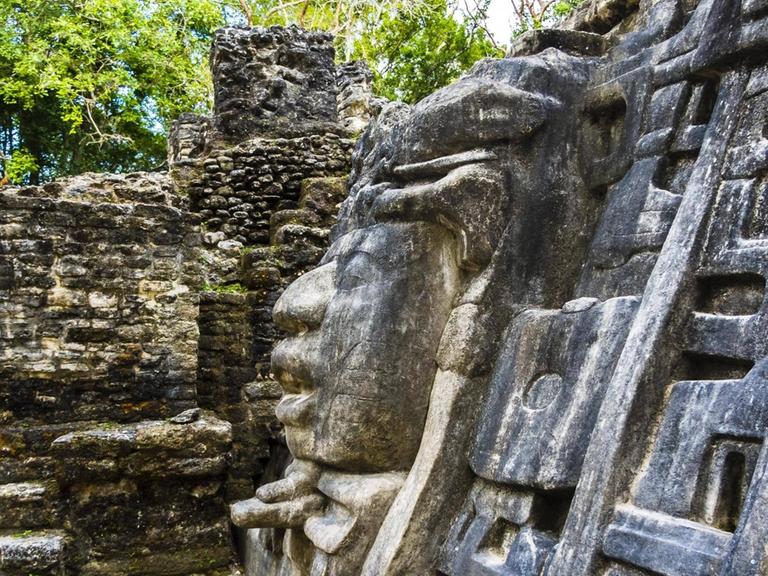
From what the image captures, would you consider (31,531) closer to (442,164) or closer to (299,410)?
(299,410)

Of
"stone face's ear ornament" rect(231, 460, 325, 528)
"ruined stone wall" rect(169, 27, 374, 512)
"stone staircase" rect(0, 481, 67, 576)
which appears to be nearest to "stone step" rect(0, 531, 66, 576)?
"stone staircase" rect(0, 481, 67, 576)

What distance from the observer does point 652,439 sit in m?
1.85

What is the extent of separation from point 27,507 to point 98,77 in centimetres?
1191

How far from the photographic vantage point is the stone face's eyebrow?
246 centimetres

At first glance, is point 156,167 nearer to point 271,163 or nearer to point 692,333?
point 271,163

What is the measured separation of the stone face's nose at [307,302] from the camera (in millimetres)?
2762

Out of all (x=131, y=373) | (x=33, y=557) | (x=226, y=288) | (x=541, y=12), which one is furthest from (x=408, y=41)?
(x=33, y=557)

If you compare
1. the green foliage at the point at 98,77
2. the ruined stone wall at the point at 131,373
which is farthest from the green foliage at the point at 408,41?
the ruined stone wall at the point at 131,373

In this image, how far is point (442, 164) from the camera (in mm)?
2521

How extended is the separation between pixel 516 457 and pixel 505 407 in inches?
6.9

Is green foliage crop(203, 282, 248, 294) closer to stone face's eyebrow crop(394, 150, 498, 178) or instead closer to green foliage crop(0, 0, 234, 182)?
stone face's eyebrow crop(394, 150, 498, 178)

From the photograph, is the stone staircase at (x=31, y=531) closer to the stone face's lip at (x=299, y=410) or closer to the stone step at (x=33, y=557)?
the stone step at (x=33, y=557)

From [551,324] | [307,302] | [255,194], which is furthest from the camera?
[255,194]

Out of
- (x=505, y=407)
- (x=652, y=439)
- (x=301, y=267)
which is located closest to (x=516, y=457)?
(x=505, y=407)
